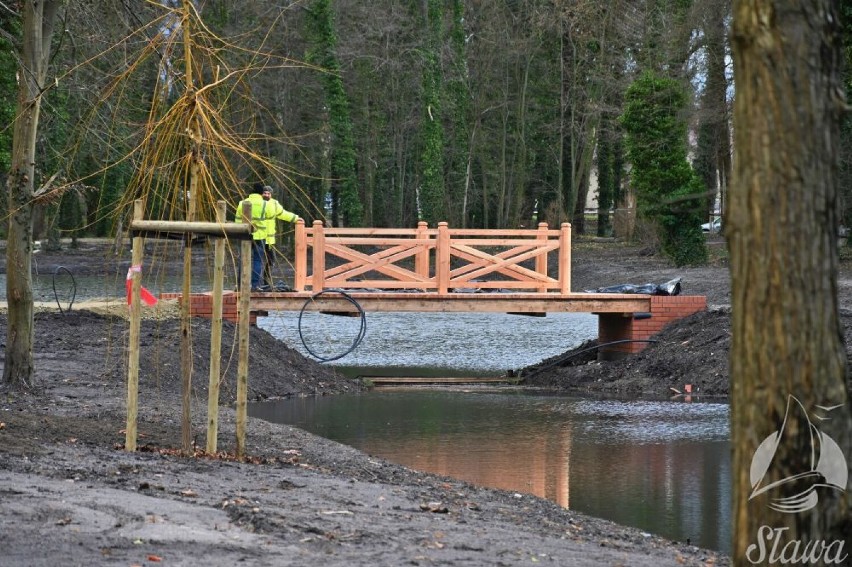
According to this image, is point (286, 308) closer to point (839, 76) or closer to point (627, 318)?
point (627, 318)

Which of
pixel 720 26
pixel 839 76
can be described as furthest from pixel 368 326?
pixel 839 76

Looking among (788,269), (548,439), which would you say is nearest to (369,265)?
(548,439)

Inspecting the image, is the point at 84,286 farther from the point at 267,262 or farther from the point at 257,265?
the point at 267,262

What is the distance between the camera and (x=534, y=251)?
799 inches

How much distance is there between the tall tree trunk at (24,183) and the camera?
1144 cm

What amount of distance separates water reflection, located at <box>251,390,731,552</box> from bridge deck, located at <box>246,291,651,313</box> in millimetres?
1765

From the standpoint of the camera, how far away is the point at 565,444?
1347 centimetres

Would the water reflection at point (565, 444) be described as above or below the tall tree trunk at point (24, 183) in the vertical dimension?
below

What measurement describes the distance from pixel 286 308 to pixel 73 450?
1099 cm

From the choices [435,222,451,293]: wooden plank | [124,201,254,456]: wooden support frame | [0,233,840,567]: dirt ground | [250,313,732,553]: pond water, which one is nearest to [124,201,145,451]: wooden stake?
[124,201,254,456]: wooden support frame

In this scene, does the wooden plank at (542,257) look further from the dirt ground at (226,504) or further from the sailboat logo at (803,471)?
the sailboat logo at (803,471)

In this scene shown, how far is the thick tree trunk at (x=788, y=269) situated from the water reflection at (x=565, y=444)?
413 centimetres

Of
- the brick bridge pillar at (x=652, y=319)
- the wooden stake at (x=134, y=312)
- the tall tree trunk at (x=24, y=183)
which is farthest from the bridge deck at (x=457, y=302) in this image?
the wooden stake at (x=134, y=312)

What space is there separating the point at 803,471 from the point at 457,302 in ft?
50.5
